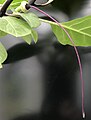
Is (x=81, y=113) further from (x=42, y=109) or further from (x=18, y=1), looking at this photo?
(x=18, y=1)

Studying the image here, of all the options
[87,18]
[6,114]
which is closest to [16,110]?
[6,114]

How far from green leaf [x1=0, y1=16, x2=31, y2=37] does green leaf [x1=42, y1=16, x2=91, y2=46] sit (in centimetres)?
5

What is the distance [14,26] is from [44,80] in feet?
0.26

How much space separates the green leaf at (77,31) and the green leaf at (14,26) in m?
0.05

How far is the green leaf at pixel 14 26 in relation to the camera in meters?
0.34

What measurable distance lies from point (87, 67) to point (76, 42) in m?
0.04

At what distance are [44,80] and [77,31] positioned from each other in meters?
0.08

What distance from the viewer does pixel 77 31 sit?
0.40m

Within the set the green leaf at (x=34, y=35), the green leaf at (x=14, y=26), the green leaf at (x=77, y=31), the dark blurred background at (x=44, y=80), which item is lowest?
the dark blurred background at (x=44, y=80)

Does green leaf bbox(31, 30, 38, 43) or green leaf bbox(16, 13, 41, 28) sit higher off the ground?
green leaf bbox(16, 13, 41, 28)

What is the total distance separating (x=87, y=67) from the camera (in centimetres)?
37

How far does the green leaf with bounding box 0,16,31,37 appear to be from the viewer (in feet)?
1.11

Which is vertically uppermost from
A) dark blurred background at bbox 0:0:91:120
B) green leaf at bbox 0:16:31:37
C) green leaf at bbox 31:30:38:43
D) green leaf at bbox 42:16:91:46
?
green leaf at bbox 0:16:31:37

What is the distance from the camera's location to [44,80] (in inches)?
15.0
